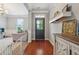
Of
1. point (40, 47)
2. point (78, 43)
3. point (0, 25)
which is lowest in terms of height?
point (40, 47)

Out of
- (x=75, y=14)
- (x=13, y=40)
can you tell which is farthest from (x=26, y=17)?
(x=75, y=14)

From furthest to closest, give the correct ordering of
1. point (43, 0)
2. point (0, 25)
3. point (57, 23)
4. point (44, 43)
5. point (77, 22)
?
point (57, 23), point (44, 43), point (0, 25), point (77, 22), point (43, 0)

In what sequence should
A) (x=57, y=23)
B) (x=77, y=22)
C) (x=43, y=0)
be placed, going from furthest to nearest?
(x=57, y=23) < (x=77, y=22) < (x=43, y=0)

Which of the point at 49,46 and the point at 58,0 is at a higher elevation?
the point at 58,0

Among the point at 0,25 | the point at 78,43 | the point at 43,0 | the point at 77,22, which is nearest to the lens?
the point at 43,0

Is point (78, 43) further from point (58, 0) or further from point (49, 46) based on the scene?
point (49, 46)

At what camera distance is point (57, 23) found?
3.39 m

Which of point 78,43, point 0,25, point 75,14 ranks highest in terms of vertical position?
point 75,14
